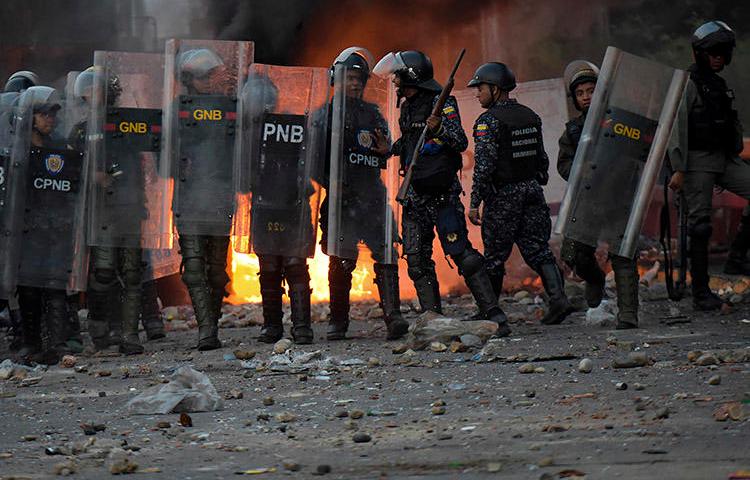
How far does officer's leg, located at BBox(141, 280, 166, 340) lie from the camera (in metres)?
10.4

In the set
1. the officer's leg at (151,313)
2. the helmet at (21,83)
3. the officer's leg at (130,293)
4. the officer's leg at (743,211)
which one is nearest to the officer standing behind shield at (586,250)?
the officer's leg at (743,211)

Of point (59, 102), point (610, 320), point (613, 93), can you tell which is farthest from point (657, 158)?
point (59, 102)

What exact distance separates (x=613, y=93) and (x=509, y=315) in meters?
2.54

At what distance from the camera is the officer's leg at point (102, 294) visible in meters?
9.38

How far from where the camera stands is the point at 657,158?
28.1ft

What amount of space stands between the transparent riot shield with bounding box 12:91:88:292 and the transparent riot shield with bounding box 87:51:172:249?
0.34 ft

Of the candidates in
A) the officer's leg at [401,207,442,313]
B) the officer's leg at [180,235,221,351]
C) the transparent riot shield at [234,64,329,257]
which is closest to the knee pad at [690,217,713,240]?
the officer's leg at [401,207,442,313]

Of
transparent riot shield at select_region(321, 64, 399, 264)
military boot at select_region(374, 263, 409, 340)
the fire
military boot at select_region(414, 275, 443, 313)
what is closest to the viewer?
military boot at select_region(414, 275, 443, 313)

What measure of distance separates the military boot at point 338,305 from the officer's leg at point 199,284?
71cm

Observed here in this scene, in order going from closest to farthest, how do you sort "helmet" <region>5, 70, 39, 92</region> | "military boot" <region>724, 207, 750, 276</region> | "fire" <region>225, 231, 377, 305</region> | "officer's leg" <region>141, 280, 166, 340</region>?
"helmet" <region>5, 70, 39, 92</region>
"officer's leg" <region>141, 280, 166, 340</region>
"military boot" <region>724, 207, 750, 276</region>
"fire" <region>225, 231, 377, 305</region>

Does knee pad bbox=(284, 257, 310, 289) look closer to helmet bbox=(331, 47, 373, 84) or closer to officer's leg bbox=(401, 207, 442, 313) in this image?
officer's leg bbox=(401, 207, 442, 313)

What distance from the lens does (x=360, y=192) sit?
9.09 m

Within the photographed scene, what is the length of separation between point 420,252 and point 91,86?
219 cm

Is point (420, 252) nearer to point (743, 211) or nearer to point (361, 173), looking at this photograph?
point (361, 173)
